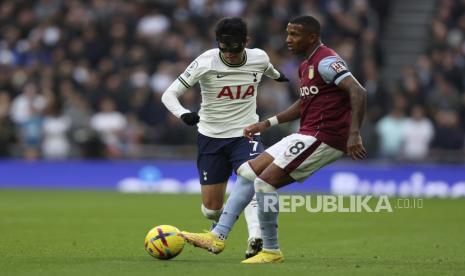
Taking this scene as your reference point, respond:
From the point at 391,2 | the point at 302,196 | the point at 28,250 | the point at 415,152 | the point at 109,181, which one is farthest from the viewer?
the point at 391,2

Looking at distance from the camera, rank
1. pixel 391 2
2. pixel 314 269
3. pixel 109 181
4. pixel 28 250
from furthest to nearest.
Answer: pixel 391 2
pixel 109 181
pixel 28 250
pixel 314 269

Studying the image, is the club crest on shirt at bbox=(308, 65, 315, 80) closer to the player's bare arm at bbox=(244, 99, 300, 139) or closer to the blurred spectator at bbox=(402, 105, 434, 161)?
the player's bare arm at bbox=(244, 99, 300, 139)

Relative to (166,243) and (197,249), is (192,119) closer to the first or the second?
(166,243)

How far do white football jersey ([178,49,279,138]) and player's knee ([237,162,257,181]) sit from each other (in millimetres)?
873

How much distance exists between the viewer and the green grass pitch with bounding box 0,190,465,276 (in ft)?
32.2

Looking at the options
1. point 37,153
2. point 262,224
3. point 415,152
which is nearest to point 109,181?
point 37,153

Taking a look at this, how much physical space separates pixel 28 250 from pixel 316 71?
3834 millimetres

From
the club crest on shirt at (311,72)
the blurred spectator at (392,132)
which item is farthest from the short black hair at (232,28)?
the blurred spectator at (392,132)

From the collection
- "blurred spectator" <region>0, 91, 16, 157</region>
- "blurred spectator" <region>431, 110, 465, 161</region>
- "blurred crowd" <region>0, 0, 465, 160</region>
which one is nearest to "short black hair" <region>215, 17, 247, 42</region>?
"blurred crowd" <region>0, 0, 465, 160</region>

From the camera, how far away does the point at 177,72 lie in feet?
81.7

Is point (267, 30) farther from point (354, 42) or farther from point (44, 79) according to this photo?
point (44, 79)

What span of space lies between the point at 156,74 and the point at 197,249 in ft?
44.2

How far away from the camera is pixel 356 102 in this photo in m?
9.74

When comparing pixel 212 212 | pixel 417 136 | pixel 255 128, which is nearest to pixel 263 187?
pixel 255 128
